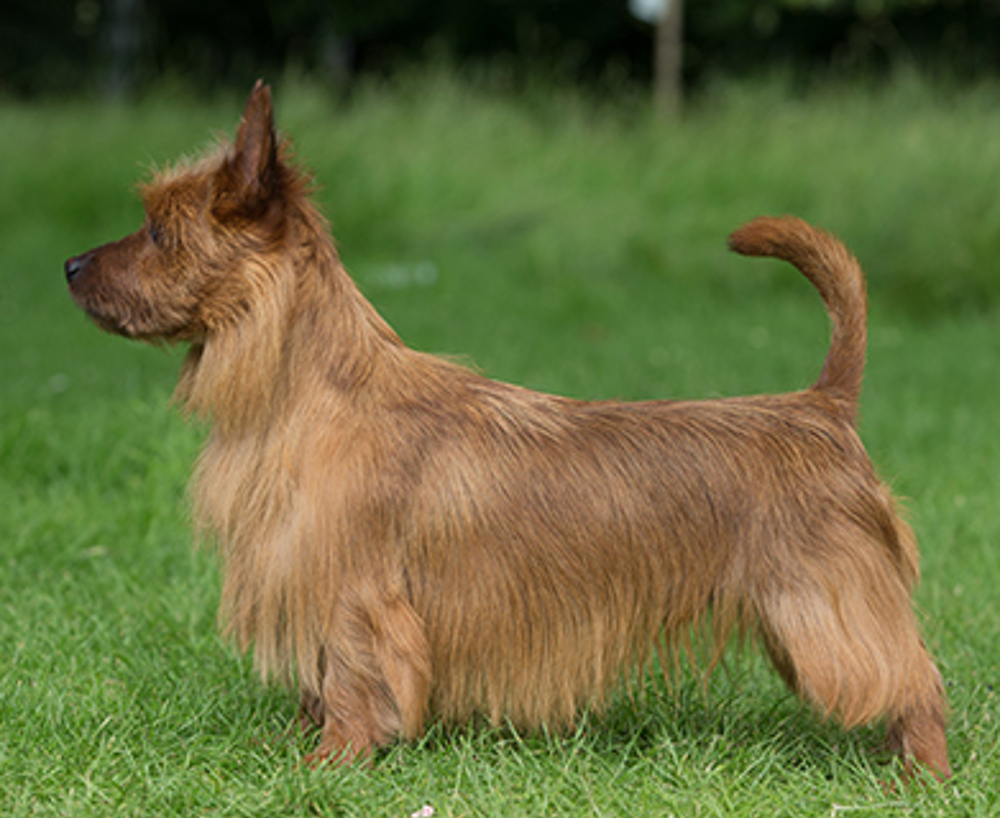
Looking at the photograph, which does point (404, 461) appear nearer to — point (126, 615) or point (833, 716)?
point (833, 716)

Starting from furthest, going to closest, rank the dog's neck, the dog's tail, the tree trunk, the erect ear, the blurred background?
the blurred background
the tree trunk
the dog's tail
the dog's neck
the erect ear

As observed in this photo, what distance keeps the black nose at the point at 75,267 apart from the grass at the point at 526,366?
57cm

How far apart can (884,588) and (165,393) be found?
13.4 ft

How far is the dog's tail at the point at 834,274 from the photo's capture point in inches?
122

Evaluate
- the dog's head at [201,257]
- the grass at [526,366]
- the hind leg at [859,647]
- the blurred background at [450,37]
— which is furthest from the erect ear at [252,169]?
the blurred background at [450,37]

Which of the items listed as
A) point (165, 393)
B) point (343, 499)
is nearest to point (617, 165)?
point (165, 393)

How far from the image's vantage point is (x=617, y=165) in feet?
40.7

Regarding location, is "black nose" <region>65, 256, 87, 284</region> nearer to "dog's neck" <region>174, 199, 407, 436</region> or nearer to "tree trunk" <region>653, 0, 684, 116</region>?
"dog's neck" <region>174, 199, 407, 436</region>

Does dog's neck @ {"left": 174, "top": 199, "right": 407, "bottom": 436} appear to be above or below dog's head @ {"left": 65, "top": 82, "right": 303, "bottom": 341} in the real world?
below

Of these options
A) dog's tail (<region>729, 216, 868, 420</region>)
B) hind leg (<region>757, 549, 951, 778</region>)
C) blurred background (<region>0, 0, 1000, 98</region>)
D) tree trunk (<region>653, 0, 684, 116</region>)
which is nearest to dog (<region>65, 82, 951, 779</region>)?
hind leg (<region>757, 549, 951, 778</region>)

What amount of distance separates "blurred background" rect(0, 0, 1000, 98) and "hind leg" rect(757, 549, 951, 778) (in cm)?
1769

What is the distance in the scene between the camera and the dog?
112 inches

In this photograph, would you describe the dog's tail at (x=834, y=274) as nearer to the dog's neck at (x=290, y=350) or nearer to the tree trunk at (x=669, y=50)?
the dog's neck at (x=290, y=350)

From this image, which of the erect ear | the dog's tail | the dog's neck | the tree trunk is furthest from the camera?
the tree trunk
